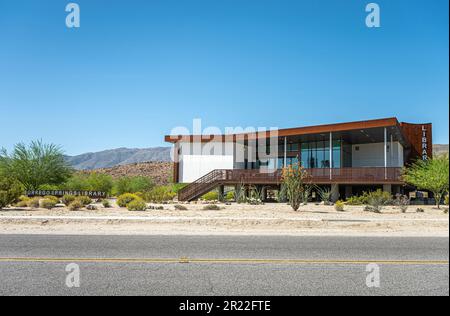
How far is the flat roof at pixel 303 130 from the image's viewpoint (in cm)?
2941

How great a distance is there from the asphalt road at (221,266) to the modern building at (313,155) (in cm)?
1963

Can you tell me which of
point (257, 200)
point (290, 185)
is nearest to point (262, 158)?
point (257, 200)

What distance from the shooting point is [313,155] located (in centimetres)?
3822

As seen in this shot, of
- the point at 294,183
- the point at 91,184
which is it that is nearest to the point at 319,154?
the point at 294,183

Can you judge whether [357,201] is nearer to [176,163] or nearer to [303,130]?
[303,130]

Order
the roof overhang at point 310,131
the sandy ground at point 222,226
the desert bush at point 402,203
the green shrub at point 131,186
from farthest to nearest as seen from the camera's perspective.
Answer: the green shrub at point 131,186
the roof overhang at point 310,131
the desert bush at point 402,203
the sandy ground at point 222,226

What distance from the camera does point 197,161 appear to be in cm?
4272

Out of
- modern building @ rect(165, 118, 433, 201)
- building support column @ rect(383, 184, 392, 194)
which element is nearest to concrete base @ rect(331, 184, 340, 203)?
modern building @ rect(165, 118, 433, 201)

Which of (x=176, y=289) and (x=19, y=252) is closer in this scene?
(x=176, y=289)

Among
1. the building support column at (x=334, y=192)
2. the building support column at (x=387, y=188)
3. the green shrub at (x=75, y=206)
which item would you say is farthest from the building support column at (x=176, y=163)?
the building support column at (x=387, y=188)

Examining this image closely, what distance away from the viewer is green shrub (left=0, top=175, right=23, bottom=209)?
944 inches

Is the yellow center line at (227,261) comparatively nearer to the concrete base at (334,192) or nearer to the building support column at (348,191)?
the concrete base at (334,192)
